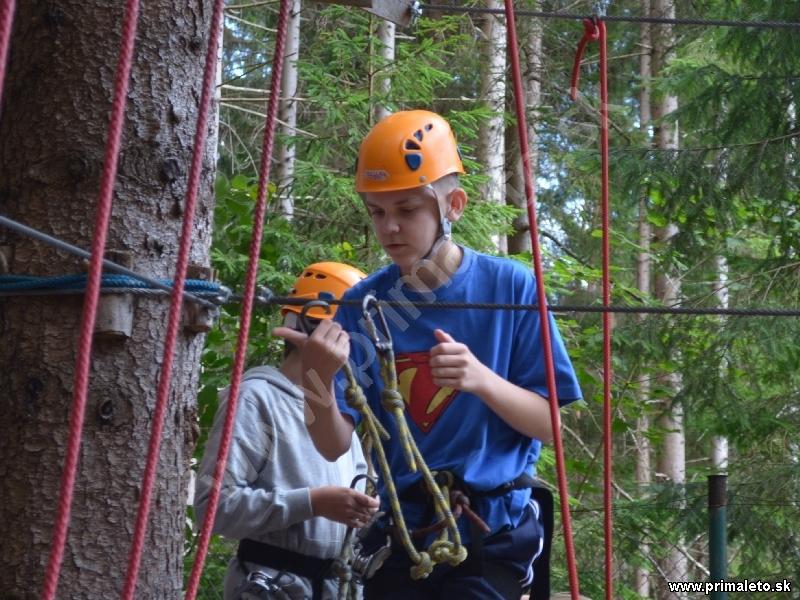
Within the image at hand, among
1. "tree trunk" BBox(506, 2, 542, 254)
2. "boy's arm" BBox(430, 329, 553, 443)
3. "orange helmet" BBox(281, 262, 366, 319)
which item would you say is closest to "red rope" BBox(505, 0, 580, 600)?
"boy's arm" BBox(430, 329, 553, 443)

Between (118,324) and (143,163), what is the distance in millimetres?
333

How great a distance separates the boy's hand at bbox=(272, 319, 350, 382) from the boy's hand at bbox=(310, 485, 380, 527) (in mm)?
580

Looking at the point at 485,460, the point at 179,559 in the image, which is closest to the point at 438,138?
the point at 485,460

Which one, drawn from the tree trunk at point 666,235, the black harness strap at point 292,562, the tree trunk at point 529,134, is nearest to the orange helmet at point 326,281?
the black harness strap at point 292,562

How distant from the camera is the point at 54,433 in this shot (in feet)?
6.90

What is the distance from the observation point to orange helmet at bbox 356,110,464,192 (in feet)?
9.03

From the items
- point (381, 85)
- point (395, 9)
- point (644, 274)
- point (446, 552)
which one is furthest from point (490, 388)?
point (644, 274)

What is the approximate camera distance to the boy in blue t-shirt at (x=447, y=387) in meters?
Result: 2.50

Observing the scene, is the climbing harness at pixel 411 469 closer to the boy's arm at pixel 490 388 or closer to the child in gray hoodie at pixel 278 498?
the boy's arm at pixel 490 388

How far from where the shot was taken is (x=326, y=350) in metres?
2.42

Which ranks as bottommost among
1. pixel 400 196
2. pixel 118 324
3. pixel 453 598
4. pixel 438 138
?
pixel 453 598

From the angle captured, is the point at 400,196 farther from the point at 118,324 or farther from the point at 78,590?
the point at 78,590

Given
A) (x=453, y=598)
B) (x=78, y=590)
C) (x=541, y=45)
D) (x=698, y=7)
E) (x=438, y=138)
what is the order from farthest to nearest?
(x=541, y=45) → (x=698, y=7) → (x=438, y=138) → (x=453, y=598) → (x=78, y=590)

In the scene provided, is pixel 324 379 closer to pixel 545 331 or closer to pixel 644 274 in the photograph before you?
pixel 545 331
